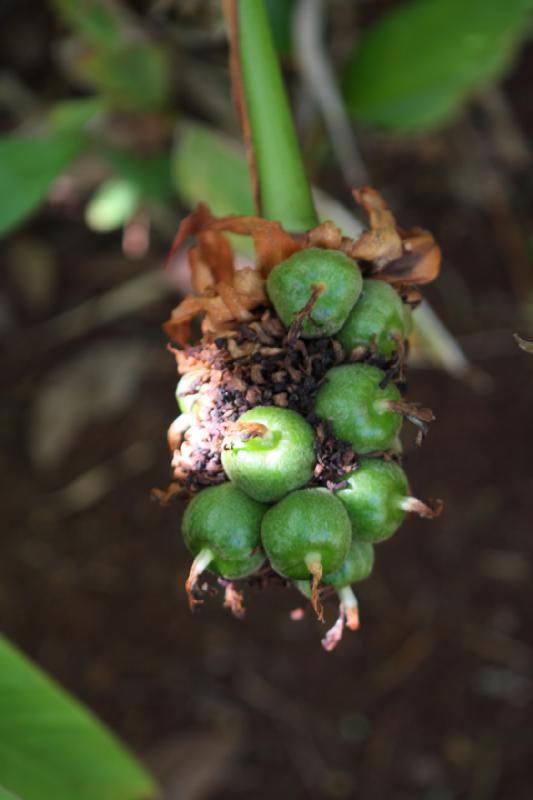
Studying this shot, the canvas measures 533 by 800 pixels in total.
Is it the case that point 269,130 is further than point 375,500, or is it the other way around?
point 269,130

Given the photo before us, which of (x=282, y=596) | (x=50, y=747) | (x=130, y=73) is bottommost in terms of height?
(x=282, y=596)

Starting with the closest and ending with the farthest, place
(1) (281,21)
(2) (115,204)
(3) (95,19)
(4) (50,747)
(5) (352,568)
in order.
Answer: (5) (352,568) < (4) (50,747) < (3) (95,19) < (1) (281,21) < (2) (115,204)

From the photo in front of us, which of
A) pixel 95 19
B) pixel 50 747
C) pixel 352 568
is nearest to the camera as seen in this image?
pixel 352 568

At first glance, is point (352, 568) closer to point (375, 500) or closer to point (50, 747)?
point (375, 500)

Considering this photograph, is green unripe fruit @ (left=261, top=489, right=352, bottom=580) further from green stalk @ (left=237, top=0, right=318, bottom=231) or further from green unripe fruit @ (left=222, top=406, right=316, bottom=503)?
green stalk @ (left=237, top=0, right=318, bottom=231)

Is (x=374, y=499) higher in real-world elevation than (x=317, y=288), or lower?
lower

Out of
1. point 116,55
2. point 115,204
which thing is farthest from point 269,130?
point 115,204

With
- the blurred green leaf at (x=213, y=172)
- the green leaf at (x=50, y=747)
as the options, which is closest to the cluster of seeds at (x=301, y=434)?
the green leaf at (x=50, y=747)
